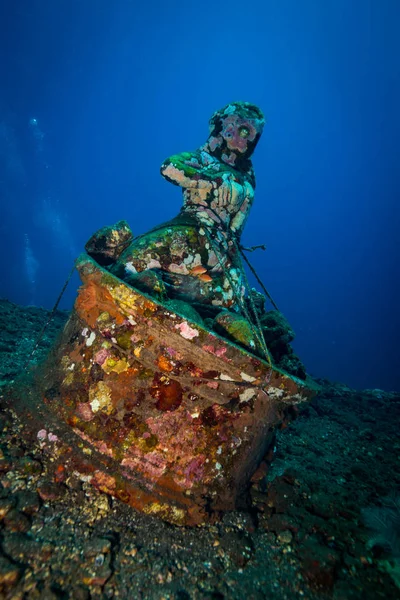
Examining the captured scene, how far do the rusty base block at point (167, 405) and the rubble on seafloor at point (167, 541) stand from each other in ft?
0.54

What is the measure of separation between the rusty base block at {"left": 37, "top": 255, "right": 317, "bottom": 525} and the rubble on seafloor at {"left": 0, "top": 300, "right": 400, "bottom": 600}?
0.16 m

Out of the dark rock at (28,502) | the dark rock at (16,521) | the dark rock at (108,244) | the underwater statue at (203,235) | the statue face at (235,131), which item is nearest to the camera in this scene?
the dark rock at (16,521)

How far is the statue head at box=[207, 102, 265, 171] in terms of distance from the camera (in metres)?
4.40

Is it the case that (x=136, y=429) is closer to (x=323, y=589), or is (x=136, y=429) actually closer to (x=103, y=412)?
(x=103, y=412)

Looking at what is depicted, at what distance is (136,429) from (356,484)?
2.85 meters

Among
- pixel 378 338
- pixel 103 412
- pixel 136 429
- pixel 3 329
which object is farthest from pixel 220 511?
pixel 378 338

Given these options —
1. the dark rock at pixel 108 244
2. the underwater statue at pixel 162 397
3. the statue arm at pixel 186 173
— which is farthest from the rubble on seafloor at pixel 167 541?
the statue arm at pixel 186 173

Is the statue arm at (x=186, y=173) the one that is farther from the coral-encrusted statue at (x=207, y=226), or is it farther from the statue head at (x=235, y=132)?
the statue head at (x=235, y=132)

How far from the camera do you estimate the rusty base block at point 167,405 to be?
2.43m

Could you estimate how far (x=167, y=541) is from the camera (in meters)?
2.16

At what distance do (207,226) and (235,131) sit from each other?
5.75ft

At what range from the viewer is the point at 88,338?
108 inches

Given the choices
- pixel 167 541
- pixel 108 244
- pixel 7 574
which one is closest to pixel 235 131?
pixel 108 244

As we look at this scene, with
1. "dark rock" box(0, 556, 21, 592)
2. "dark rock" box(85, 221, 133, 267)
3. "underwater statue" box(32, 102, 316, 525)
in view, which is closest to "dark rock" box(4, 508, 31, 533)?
"dark rock" box(0, 556, 21, 592)
